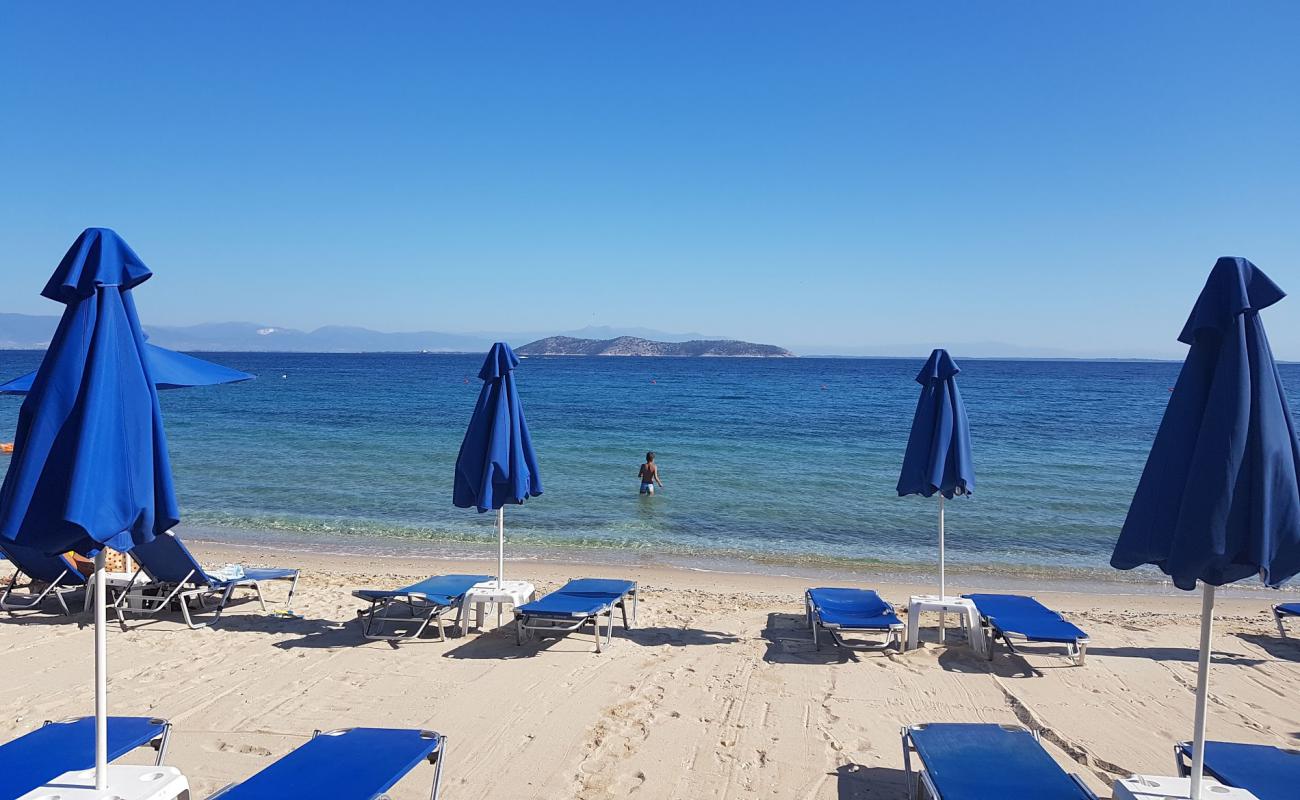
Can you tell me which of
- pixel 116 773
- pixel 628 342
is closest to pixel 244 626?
pixel 116 773

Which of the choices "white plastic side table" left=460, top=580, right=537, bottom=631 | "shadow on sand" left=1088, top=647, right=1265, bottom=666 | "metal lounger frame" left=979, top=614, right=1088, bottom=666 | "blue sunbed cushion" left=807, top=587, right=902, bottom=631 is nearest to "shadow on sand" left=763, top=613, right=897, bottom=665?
"blue sunbed cushion" left=807, top=587, right=902, bottom=631

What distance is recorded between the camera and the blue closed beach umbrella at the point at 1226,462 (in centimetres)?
336

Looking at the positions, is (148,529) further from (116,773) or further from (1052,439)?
(1052,439)

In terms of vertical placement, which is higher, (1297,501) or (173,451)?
(1297,501)

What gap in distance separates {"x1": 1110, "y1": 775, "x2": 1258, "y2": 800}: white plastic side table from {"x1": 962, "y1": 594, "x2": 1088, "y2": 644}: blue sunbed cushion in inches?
108

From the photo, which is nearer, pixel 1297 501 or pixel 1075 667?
pixel 1297 501

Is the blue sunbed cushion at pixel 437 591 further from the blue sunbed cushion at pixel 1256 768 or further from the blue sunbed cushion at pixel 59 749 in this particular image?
the blue sunbed cushion at pixel 1256 768

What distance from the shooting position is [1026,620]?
23.1ft

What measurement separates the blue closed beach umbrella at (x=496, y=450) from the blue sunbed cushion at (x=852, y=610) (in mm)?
2853

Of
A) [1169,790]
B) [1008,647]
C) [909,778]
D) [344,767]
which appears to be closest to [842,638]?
[1008,647]

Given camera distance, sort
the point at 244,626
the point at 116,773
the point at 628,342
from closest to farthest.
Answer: the point at 116,773
the point at 244,626
the point at 628,342

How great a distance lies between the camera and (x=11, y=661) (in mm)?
6730

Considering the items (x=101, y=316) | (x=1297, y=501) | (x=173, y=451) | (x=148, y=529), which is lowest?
(x=173, y=451)

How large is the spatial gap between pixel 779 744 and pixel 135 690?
4.61 meters
